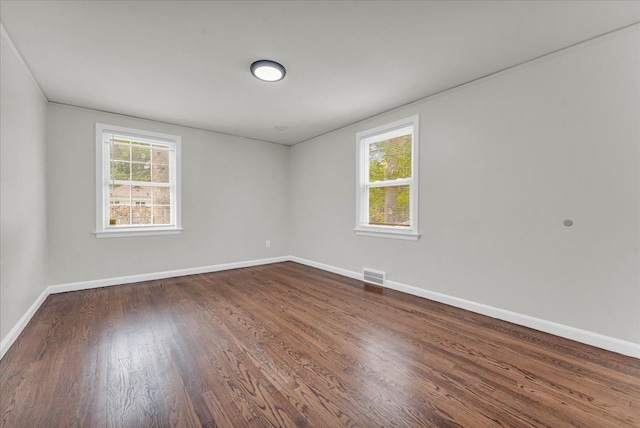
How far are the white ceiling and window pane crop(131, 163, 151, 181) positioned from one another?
985mm

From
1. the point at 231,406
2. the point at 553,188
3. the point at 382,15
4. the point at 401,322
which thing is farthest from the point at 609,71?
the point at 231,406

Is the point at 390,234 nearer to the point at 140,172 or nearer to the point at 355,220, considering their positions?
the point at 355,220

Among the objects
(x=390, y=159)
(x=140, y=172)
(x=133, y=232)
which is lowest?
(x=133, y=232)

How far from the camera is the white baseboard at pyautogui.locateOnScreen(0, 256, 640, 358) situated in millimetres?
2113

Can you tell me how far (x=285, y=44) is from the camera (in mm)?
2285

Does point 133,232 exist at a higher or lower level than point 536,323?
higher

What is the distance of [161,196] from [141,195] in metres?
0.27

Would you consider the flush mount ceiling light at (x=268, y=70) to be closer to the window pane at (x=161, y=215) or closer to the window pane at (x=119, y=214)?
the window pane at (x=161, y=215)

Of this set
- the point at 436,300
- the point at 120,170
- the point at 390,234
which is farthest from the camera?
the point at 120,170

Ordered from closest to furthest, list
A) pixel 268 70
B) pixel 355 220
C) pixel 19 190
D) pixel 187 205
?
pixel 19 190
pixel 268 70
pixel 355 220
pixel 187 205

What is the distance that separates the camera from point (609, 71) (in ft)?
7.04

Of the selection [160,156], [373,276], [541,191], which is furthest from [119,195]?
[541,191]

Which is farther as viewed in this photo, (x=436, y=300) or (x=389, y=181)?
(x=389, y=181)

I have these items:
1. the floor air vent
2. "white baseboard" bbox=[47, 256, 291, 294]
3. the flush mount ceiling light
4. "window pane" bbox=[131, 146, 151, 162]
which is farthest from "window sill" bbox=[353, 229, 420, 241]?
"window pane" bbox=[131, 146, 151, 162]
